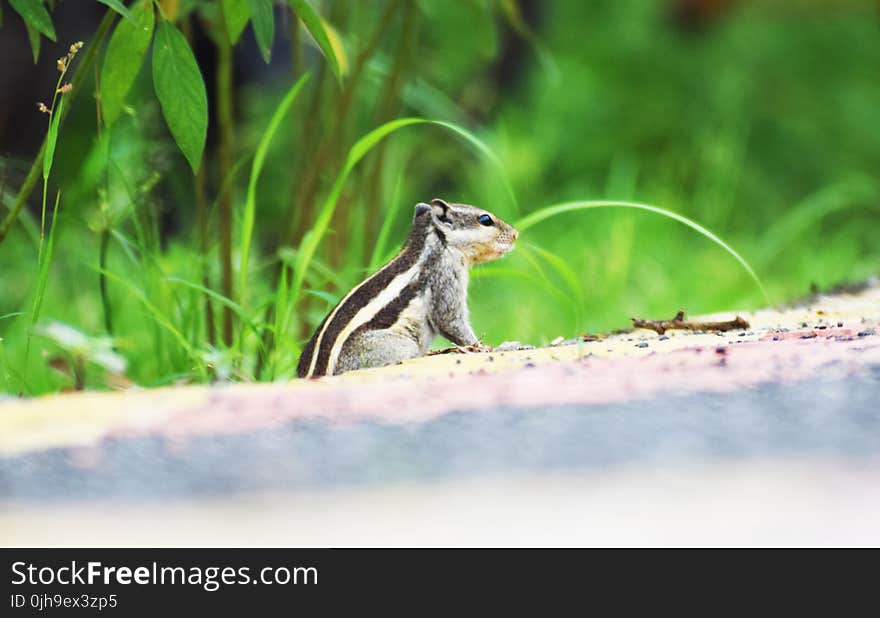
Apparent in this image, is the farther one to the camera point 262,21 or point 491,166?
point 491,166

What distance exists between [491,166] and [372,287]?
378 cm

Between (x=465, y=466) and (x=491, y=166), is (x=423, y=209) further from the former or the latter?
(x=491, y=166)

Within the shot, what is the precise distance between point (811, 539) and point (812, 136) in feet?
24.8

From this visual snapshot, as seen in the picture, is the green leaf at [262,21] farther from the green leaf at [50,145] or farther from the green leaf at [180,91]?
the green leaf at [50,145]

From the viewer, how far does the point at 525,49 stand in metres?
9.39

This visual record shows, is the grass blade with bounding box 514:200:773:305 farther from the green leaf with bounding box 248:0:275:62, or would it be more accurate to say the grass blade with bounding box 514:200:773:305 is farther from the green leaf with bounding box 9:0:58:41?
the green leaf with bounding box 9:0:58:41

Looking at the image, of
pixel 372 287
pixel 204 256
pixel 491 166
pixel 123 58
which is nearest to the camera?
pixel 123 58

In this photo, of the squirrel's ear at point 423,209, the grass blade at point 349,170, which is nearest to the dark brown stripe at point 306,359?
the grass blade at point 349,170

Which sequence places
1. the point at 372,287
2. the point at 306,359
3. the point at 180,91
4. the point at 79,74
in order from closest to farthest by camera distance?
the point at 180,91
the point at 79,74
the point at 306,359
the point at 372,287

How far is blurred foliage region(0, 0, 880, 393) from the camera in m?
3.50

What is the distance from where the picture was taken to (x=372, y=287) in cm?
284

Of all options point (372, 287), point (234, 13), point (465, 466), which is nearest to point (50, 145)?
point (234, 13)

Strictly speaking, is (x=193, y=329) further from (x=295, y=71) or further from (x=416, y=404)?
(x=416, y=404)
